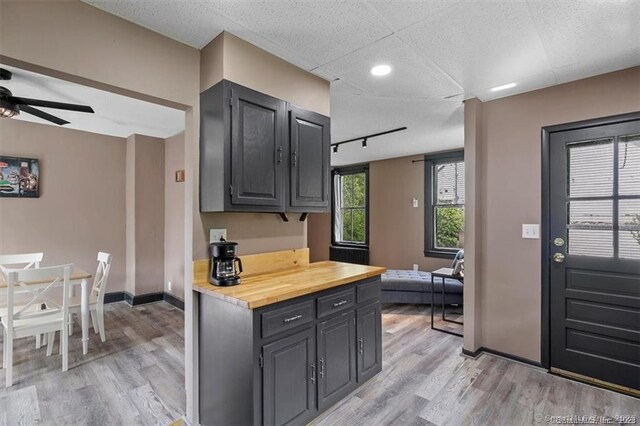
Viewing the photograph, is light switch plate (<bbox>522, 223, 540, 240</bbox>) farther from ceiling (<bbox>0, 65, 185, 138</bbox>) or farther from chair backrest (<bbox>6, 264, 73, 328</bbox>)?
chair backrest (<bbox>6, 264, 73, 328</bbox>)

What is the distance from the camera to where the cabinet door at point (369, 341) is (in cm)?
240

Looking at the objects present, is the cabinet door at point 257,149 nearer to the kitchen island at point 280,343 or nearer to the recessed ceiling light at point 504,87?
the kitchen island at point 280,343

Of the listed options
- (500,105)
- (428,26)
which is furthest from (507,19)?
(500,105)

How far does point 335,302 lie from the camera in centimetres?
216

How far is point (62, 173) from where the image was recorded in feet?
14.1

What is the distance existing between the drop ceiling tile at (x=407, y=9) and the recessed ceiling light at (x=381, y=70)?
1.81ft

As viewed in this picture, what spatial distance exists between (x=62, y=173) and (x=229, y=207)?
389 cm

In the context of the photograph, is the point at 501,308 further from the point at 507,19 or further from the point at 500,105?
the point at 507,19

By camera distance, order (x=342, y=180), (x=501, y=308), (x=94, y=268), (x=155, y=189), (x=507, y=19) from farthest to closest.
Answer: (x=342, y=180) < (x=155, y=189) < (x=94, y=268) < (x=501, y=308) < (x=507, y=19)

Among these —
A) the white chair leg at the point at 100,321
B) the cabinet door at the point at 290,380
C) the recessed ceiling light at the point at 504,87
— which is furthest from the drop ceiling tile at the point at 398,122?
the white chair leg at the point at 100,321

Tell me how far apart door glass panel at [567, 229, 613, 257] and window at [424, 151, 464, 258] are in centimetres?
242

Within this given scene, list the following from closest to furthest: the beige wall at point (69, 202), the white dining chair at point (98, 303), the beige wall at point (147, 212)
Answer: the white dining chair at point (98, 303)
the beige wall at point (69, 202)
the beige wall at point (147, 212)

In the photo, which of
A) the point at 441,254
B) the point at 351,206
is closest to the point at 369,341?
the point at 441,254

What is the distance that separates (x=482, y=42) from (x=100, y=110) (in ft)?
12.7
